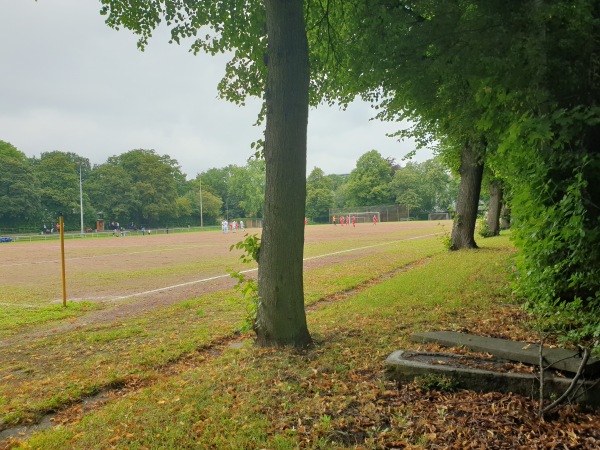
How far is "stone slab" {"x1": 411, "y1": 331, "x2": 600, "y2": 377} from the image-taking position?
3373mm

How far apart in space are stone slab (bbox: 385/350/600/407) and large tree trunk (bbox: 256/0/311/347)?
60.7 inches

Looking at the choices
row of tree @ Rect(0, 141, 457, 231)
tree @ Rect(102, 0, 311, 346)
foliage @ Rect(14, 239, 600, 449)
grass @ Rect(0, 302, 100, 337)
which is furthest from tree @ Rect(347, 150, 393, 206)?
tree @ Rect(102, 0, 311, 346)

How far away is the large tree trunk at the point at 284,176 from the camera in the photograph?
499 centimetres

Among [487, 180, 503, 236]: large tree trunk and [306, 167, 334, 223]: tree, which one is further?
[306, 167, 334, 223]: tree

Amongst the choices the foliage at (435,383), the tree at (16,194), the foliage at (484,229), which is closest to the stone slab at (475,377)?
the foliage at (435,383)

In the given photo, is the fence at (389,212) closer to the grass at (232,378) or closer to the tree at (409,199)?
the tree at (409,199)

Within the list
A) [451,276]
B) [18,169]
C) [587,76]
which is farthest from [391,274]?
[18,169]

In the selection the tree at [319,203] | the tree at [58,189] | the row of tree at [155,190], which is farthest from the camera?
the tree at [319,203]

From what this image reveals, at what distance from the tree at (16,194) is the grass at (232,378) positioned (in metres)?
67.0

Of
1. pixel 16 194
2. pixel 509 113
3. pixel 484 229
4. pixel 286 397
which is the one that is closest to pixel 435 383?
pixel 286 397

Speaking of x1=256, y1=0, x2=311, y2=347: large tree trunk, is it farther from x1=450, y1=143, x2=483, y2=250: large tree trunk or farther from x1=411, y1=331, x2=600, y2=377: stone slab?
x1=450, y1=143, x2=483, y2=250: large tree trunk

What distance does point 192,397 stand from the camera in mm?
3949

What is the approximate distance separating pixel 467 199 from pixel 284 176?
1309cm

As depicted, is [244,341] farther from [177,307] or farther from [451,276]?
[451,276]
